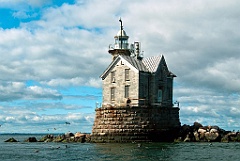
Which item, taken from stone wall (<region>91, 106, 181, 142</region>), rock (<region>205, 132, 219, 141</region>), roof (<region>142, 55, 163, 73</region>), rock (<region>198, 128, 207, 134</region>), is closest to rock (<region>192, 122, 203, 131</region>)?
rock (<region>198, 128, 207, 134</region>)

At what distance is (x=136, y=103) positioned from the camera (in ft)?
166

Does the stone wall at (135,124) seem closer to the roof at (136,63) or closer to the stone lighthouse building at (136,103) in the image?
the stone lighthouse building at (136,103)

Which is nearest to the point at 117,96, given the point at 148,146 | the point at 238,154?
the point at 148,146

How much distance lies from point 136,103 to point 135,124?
8.09 feet

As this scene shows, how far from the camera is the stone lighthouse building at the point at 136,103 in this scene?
4953 centimetres

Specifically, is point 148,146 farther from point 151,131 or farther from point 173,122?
point 173,122

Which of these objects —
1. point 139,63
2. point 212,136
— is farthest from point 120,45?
point 212,136

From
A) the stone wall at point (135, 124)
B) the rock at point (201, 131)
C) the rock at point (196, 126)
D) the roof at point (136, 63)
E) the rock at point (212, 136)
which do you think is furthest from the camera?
the rock at point (196, 126)

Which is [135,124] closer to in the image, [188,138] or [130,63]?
[188,138]

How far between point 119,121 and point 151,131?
361 cm

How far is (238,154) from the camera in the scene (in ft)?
124

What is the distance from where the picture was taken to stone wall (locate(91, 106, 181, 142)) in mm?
49250

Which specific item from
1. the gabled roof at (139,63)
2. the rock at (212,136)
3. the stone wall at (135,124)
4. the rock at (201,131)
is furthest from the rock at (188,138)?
the gabled roof at (139,63)

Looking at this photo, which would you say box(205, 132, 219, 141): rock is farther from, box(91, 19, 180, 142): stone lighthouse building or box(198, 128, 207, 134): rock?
box(91, 19, 180, 142): stone lighthouse building
